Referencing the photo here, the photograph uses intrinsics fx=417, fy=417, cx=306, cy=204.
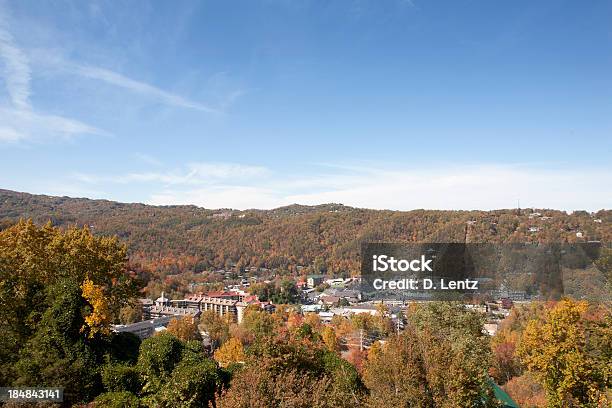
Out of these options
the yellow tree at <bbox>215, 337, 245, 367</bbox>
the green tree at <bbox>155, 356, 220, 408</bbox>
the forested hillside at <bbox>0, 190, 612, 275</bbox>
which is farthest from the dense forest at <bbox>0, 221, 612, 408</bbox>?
the forested hillside at <bbox>0, 190, 612, 275</bbox>

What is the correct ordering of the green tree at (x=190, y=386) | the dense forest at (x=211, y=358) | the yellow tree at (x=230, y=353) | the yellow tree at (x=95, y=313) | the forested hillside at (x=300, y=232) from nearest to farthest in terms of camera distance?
the dense forest at (x=211, y=358) → the green tree at (x=190, y=386) → the yellow tree at (x=95, y=313) → the yellow tree at (x=230, y=353) → the forested hillside at (x=300, y=232)

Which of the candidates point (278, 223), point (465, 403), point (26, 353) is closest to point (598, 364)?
Result: point (465, 403)

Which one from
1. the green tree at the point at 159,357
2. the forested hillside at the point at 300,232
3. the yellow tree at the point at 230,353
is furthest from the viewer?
the forested hillside at the point at 300,232

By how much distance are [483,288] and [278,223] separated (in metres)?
89.9

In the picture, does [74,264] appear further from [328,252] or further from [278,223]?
[278,223]

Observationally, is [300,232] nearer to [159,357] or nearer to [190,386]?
[159,357]

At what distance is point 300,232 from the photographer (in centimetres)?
12194

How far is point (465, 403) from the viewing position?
794 centimetres

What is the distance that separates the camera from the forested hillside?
71.4m

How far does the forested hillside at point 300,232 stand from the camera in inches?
2810

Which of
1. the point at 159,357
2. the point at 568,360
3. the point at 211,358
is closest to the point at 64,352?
the point at 159,357

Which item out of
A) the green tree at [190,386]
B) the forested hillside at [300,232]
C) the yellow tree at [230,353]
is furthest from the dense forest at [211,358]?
the forested hillside at [300,232]

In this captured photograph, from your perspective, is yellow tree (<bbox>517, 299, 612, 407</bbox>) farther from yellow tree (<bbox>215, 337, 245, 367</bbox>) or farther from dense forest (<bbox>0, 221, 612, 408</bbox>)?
yellow tree (<bbox>215, 337, 245, 367</bbox>)

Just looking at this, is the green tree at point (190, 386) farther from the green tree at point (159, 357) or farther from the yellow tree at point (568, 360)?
the yellow tree at point (568, 360)
